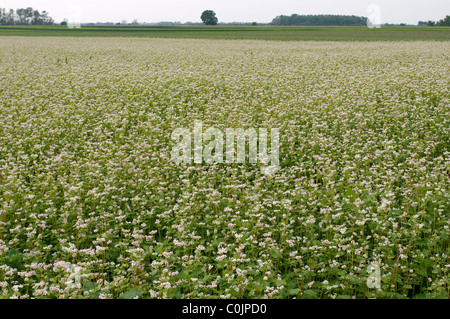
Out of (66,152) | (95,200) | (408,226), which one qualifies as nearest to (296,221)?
(408,226)

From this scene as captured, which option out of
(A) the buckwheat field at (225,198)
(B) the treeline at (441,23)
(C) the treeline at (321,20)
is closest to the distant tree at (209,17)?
(C) the treeline at (321,20)

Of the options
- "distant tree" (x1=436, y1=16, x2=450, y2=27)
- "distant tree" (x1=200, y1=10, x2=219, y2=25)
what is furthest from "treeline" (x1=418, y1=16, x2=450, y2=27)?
"distant tree" (x1=200, y1=10, x2=219, y2=25)

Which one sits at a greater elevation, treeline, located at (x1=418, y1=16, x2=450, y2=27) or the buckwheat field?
treeline, located at (x1=418, y1=16, x2=450, y2=27)

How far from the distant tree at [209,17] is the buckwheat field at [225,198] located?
86.0 m

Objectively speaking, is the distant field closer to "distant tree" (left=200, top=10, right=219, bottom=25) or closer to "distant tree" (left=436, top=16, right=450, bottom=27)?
"distant tree" (left=436, top=16, right=450, bottom=27)

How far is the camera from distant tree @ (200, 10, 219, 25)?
94438 mm

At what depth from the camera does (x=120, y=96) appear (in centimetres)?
1320

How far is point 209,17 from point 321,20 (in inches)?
1309

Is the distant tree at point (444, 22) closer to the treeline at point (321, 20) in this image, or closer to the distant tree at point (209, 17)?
the treeline at point (321, 20)

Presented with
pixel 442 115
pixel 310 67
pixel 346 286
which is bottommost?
pixel 346 286

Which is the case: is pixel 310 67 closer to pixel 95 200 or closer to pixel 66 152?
pixel 66 152

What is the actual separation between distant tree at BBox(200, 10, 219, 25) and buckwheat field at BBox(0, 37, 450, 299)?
3385 inches

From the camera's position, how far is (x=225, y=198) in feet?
19.3
